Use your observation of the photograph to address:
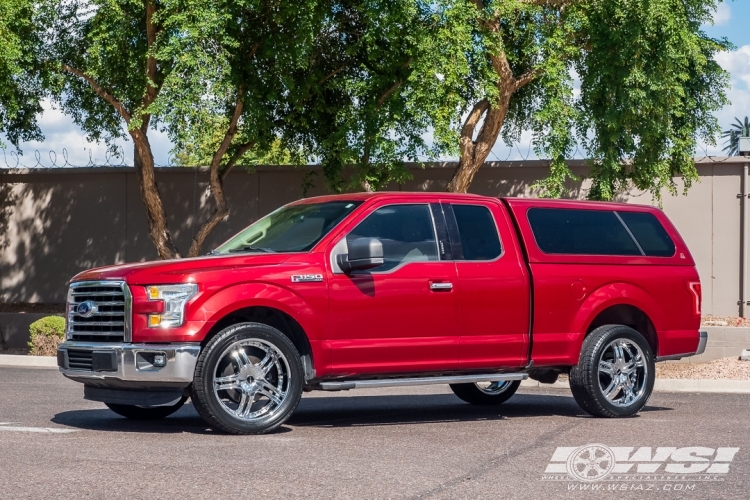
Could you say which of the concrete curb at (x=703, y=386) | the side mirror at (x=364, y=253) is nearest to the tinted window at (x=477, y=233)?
the side mirror at (x=364, y=253)

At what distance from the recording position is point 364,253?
9.34m

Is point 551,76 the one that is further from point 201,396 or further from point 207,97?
point 201,396

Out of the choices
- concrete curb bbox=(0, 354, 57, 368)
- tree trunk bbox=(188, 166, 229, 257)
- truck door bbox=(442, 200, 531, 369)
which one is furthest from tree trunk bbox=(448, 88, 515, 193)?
truck door bbox=(442, 200, 531, 369)

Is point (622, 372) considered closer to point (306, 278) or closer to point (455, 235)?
point (455, 235)

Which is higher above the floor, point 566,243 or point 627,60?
point 627,60

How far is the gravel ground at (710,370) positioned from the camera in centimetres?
1557

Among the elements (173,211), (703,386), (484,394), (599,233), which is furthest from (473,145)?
(599,233)

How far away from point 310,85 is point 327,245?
35.1 feet

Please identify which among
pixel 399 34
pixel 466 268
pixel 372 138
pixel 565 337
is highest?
pixel 399 34

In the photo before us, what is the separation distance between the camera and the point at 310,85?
19859 millimetres

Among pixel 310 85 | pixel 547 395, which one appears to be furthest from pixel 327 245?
pixel 310 85

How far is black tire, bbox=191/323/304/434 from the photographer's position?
8883 mm

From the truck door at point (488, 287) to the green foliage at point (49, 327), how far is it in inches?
411

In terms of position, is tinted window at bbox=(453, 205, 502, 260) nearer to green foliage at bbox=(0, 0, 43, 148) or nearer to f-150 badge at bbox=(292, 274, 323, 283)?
f-150 badge at bbox=(292, 274, 323, 283)
